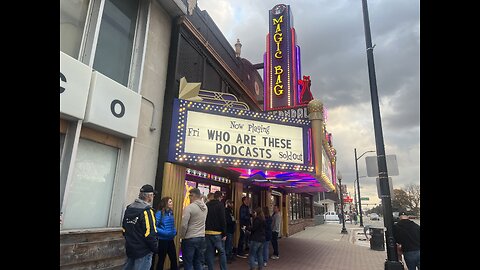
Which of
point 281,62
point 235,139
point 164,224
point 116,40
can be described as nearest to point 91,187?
point 164,224

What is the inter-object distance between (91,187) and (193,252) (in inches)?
92.9

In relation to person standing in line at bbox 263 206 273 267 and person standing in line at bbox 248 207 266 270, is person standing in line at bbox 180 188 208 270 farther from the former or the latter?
person standing in line at bbox 263 206 273 267

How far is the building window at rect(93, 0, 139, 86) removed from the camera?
6160 mm

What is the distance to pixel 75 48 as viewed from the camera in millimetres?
5602

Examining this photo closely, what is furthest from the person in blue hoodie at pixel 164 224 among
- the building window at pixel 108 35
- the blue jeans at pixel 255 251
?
the building window at pixel 108 35

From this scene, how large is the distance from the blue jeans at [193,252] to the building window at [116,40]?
385cm

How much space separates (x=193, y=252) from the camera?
5656 millimetres

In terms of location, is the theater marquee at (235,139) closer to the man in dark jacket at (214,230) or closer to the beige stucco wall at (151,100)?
the beige stucco wall at (151,100)

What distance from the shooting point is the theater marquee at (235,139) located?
7383 mm

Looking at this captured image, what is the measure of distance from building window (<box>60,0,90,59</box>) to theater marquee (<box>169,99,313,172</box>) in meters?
2.62

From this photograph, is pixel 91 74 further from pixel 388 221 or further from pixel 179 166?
pixel 388 221

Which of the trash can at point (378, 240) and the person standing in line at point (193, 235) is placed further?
the trash can at point (378, 240)

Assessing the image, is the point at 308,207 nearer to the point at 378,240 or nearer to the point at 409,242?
the point at 378,240
